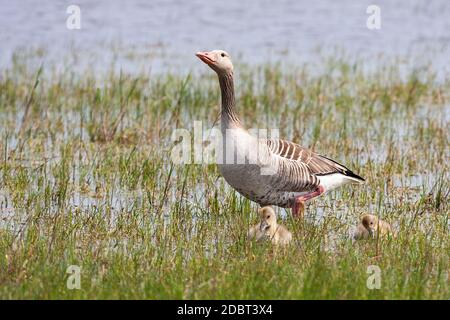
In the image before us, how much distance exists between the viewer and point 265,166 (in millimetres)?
8945

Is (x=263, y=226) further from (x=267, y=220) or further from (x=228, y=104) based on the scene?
(x=228, y=104)

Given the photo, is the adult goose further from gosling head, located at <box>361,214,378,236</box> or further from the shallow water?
the shallow water

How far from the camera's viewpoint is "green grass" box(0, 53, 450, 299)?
273 inches

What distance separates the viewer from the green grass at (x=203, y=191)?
6.93 meters

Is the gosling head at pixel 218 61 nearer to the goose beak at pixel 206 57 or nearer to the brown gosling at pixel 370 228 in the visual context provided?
the goose beak at pixel 206 57

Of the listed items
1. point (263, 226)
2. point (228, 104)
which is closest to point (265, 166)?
point (228, 104)

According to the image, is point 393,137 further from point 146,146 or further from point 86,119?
point 86,119

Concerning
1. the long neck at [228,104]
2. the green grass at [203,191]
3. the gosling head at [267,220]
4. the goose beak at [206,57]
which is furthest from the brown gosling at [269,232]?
the goose beak at [206,57]

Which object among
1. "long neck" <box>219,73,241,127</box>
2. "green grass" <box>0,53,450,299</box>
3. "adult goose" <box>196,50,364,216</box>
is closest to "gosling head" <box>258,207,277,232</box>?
"green grass" <box>0,53,450,299</box>

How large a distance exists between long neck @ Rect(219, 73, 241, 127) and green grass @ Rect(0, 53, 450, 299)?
0.85m

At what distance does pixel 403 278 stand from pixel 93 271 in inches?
92.6

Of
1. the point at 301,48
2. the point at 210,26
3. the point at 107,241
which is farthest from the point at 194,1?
the point at 107,241

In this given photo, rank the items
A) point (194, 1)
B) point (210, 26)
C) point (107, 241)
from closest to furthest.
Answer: point (107, 241) → point (210, 26) → point (194, 1)

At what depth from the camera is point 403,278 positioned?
6.90m
